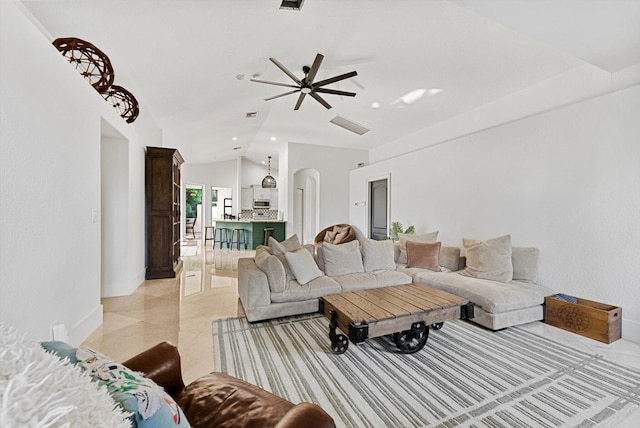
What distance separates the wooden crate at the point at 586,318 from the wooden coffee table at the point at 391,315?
1.22m

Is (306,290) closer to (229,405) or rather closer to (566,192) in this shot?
(229,405)

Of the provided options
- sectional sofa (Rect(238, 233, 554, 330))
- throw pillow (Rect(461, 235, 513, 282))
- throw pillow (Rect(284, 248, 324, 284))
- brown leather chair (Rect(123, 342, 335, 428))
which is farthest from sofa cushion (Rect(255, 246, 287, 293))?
throw pillow (Rect(461, 235, 513, 282))

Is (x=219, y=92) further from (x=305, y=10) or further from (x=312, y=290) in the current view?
(x=312, y=290)

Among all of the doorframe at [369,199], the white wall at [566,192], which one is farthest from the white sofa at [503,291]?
the doorframe at [369,199]

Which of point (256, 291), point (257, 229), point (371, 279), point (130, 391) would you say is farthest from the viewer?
point (257, 229)

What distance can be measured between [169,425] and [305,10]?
3469 mm

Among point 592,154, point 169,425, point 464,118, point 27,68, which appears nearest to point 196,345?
point 169,425

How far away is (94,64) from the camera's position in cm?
259

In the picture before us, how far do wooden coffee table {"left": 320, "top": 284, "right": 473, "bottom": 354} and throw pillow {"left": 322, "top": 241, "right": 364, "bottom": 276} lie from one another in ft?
2.79

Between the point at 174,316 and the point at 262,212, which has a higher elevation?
the point at 262,212

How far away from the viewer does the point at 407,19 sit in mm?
3064

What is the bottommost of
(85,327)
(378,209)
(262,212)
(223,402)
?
(85,327)

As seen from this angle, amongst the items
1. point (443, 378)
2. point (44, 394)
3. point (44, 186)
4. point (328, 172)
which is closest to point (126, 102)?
point (44, 186)

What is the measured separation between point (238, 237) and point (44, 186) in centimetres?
699
